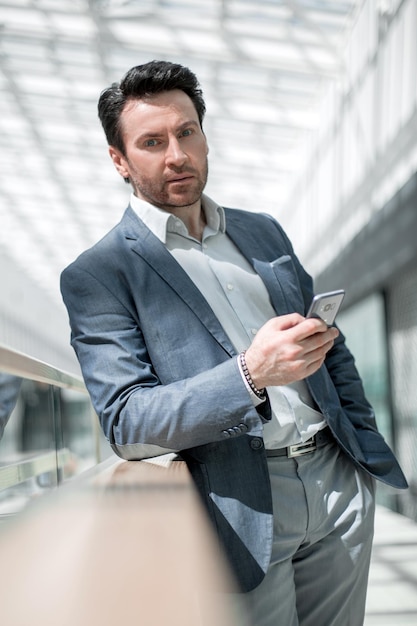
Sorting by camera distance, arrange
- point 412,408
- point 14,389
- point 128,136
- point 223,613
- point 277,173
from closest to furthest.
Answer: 1. point 223,613
2. point 128,136
3. point 14,389
4. point 412,408
5. point 277,173

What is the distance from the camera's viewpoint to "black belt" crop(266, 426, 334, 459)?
6.17 feet

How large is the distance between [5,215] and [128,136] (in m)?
23.9

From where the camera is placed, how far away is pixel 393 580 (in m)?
6.30

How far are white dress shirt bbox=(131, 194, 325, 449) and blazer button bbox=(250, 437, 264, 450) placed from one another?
6 centimetres

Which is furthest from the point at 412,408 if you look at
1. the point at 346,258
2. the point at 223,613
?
the point at 223,613

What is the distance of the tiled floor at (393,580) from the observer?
5.21 m

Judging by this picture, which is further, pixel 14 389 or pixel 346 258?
pixel 346 258

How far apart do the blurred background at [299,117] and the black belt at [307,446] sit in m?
4.69

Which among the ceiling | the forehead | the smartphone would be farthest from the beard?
the ceiling

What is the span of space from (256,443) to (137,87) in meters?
0.88

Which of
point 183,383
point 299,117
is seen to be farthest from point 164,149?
point 299,117

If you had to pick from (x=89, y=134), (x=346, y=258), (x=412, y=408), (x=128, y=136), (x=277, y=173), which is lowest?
(x=412, y=408)

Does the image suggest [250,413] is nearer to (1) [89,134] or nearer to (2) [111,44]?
(2) [111,44]

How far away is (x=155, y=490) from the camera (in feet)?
4.79
